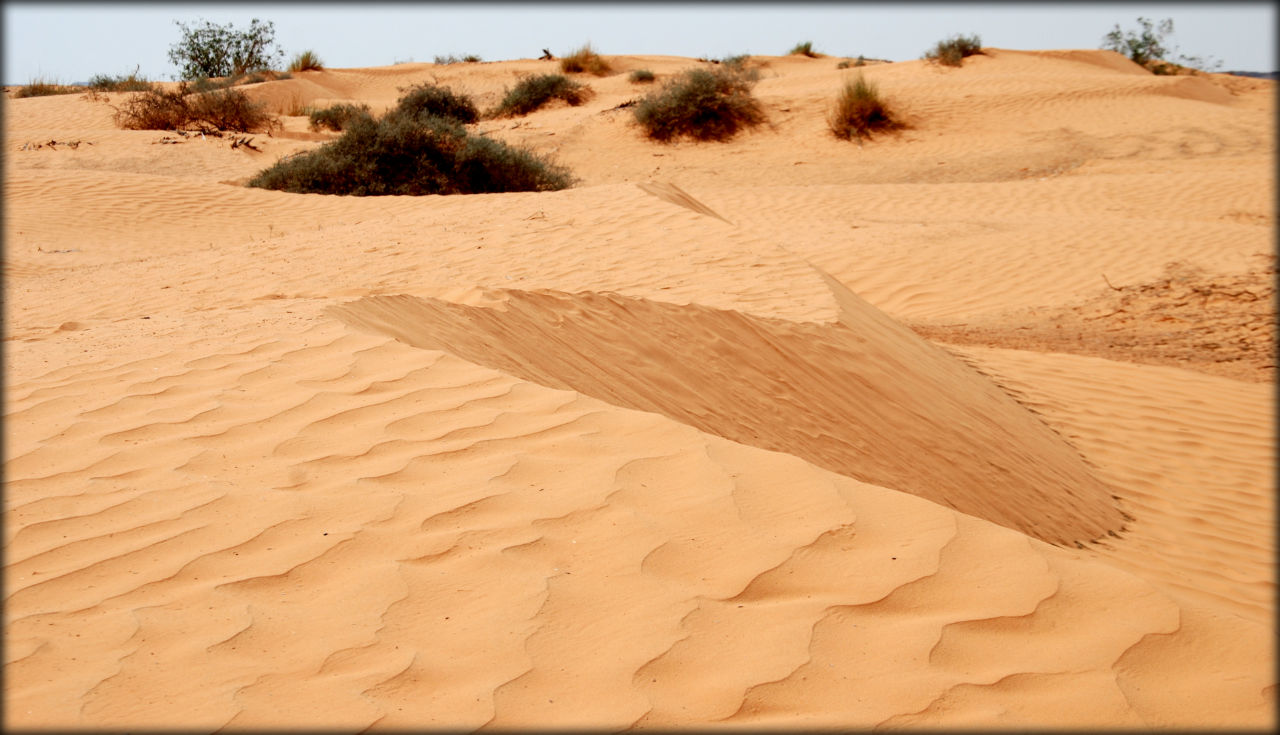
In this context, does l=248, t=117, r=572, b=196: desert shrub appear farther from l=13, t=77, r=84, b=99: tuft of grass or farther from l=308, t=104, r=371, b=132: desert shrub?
l=13, t=77, r=84, b=99: tuft of grass

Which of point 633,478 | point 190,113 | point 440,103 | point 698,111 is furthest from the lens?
point 440,103

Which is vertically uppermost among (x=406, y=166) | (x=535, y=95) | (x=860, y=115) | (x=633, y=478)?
(x=535, y=95)

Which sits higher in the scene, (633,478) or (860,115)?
(860,115)

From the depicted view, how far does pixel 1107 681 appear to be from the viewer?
2.16 metres

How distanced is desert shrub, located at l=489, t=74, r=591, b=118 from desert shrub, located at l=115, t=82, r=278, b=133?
663cm

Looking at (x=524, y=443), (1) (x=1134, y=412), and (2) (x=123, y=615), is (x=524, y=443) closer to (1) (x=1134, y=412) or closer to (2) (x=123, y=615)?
(2) (x=123, y=615)

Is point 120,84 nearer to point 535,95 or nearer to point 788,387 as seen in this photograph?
point 535,95

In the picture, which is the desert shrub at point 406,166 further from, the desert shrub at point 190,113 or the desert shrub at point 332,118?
the desert shrub at point 332,118

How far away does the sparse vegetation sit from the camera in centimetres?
1538

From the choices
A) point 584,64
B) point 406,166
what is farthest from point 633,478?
point 584,64

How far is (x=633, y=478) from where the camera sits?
3.02 meters

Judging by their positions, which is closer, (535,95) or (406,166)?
(406,166)

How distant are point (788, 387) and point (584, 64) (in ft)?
96.1

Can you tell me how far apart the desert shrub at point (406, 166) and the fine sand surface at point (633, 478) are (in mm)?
3596
